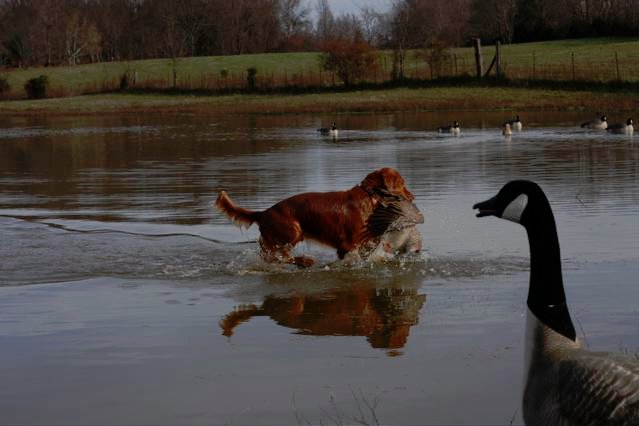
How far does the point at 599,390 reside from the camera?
4.12 metres

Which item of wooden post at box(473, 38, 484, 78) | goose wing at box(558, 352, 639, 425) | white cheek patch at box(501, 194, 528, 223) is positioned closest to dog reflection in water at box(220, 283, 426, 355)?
white cheek patch at box(501, 194, 528, 223)

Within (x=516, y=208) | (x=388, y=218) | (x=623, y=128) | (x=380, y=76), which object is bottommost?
(x=388, y=218)

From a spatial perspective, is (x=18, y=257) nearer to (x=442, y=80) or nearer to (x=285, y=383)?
(x=285, y=383)

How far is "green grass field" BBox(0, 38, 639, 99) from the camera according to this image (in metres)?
55.9

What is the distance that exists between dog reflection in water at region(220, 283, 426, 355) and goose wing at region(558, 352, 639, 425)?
124 inches

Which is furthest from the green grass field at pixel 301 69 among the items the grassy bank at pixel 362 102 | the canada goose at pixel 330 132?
the canada goose at pixel 330 132

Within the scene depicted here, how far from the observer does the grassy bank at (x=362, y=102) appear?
45812 millimetres

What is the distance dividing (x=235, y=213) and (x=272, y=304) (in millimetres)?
2014

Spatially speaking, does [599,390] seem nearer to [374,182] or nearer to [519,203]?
[519,203]

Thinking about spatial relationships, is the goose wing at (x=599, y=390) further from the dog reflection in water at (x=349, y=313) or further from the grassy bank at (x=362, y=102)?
the grassy bank at (x=362, y=102)

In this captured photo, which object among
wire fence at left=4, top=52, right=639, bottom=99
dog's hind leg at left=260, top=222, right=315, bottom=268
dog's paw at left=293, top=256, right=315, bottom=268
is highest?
wire fence at left=4, top=52, right=639, bottom=99

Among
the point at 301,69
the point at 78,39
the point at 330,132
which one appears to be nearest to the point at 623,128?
the point at 330,132

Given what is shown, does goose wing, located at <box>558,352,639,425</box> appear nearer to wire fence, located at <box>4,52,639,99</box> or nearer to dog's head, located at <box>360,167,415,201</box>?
dog's head, located at <box>360,167,415,201</box>

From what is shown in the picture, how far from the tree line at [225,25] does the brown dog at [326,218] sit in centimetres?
7085
